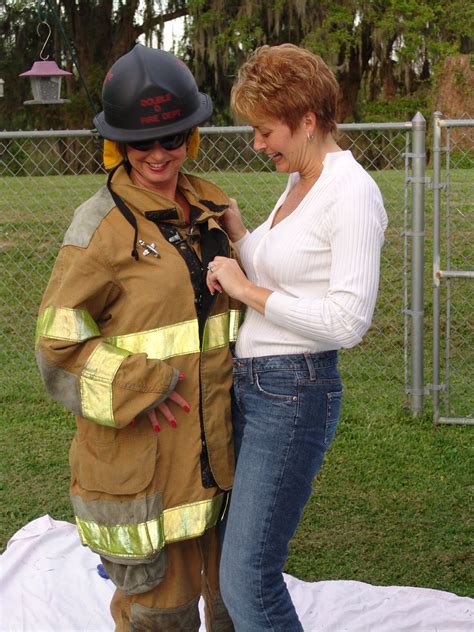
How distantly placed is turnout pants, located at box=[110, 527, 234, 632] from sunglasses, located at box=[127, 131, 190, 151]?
1127mm

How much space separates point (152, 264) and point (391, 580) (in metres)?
2.22

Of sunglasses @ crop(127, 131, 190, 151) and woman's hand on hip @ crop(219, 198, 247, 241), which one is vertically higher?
sunglasses @ crop(127, 131, 190, 151)

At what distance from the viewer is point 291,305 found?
8.05 ft

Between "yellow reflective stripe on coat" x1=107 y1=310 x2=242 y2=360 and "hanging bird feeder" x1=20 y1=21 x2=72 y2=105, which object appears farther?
"hanging bird feeder" x1=20 y1=21 x2=72 y2=105

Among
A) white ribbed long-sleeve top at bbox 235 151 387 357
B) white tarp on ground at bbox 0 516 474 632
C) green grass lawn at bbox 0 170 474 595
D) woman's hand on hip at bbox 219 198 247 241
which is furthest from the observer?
green grass lawn at bbox 0 170 474 595

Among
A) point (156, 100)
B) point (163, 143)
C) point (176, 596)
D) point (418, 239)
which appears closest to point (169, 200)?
point (163, 143)

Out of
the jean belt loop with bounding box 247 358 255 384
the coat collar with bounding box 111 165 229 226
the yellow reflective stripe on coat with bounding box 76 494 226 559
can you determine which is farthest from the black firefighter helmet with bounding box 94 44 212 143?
the yellow reflective stripe on coat with bounding box 76 494 226 559

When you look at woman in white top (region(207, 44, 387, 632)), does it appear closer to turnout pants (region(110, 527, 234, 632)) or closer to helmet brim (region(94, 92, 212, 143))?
helmet brim (region(94, 92, 212, 143))

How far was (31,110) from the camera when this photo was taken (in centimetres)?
2530

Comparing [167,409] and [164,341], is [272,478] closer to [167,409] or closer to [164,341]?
[167,409]

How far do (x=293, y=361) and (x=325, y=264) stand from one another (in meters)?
0.28

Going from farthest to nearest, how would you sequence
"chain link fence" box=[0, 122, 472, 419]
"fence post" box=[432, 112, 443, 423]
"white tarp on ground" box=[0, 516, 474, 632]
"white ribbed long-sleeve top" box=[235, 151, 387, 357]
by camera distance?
"chain link fence" box=[0, 122, 472, 419] < "fence post" box=[432, 112, 443, 423] < "white tarp on ground" box=[0, 516, 474, 632] < "white ribbed long-sleeve top" box=[235, 151, 387, 357]

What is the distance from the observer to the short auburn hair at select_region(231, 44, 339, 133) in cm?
246

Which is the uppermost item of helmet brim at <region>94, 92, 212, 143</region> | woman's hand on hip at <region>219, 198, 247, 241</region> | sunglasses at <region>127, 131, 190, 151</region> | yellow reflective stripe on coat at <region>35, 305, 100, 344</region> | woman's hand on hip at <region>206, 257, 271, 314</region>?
helmet brim at <region>94, 92, 212, 143</region>
